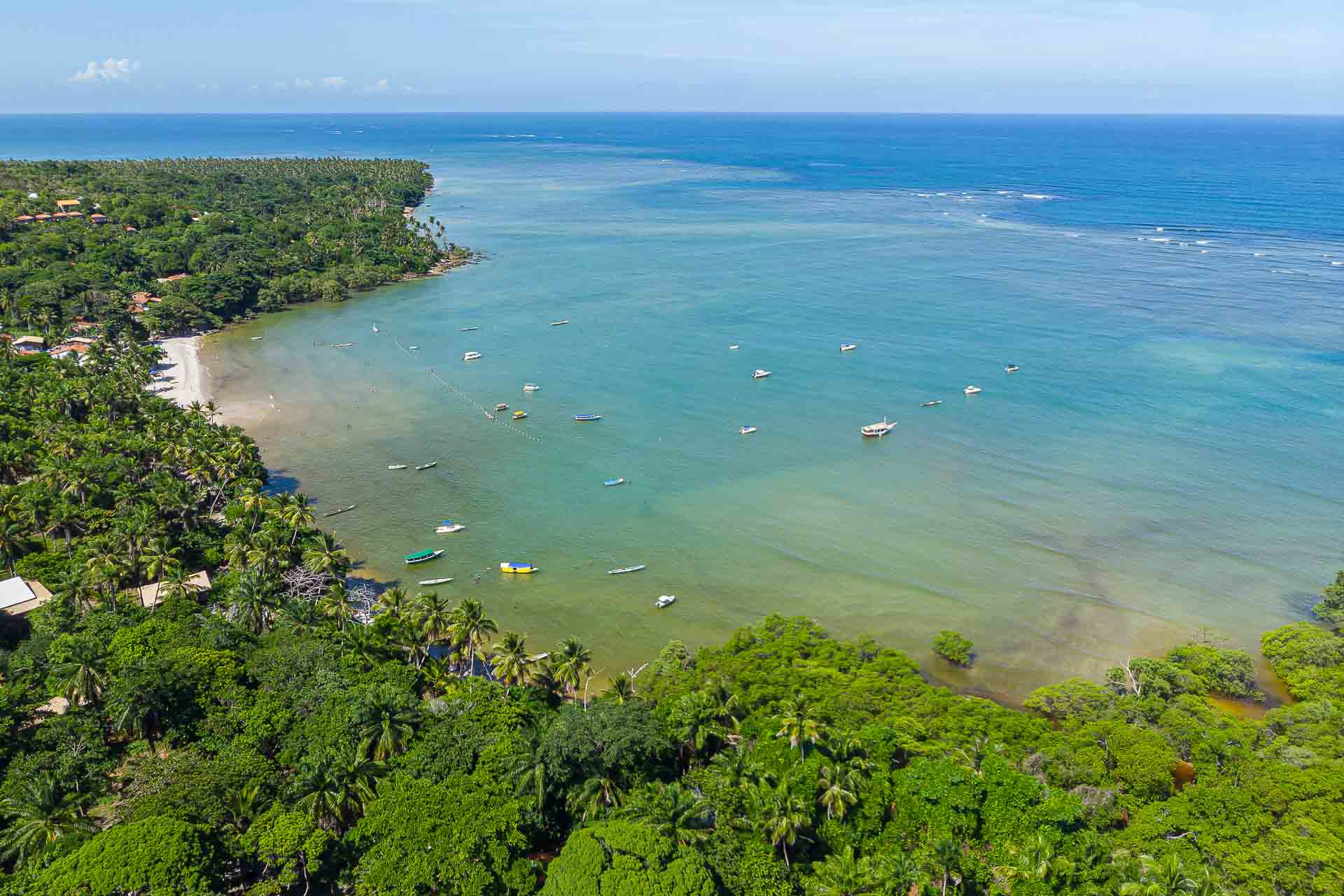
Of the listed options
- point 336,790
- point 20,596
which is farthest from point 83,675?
point 336,790

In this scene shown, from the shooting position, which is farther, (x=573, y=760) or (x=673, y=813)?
(x=573, y=760)

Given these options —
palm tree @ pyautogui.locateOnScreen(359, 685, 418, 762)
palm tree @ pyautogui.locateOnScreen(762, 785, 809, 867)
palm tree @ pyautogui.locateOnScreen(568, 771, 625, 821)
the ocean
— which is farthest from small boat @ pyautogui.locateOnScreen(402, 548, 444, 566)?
palm tree @ pyautogui.locateOnScreen(762, 785, 809, 867)

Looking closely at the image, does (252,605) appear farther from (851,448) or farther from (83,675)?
(851,448)

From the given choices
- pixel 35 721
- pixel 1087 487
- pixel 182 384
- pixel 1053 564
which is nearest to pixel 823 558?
pixel 1053 564

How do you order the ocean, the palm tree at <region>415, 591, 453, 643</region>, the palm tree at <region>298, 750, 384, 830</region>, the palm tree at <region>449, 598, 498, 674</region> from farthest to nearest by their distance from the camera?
the ocean → the palm tree at <region>415, 591, 453, 643</region> → the palm tree at <region>449, 598, 498, 674</region> → the palm tree at <region>298, 750, 384, 830</region>

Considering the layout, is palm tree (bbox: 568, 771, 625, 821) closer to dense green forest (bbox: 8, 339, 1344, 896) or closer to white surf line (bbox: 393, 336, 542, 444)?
dense green forest (bbox: 8, 339, 1344, 896)

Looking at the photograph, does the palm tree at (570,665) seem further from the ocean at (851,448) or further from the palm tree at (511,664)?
the ocean at (851,448)
